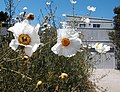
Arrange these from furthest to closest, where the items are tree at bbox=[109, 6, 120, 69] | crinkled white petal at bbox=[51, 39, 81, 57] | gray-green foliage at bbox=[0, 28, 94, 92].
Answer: tree at bbox=[109, 6, 120, 69]
gray-green foliage at bbox=[0, 28, 94, 92]
crinkled white petal at bbox=[51, 39, 81, 57]

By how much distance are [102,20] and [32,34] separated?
34290 millimetres

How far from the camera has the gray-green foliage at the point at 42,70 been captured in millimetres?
2957

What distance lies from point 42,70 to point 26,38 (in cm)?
257

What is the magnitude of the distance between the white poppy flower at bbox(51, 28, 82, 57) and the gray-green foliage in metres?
0.05

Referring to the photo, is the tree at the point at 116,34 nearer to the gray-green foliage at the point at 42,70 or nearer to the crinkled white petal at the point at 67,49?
the gray-green foliage at the point at 42,70

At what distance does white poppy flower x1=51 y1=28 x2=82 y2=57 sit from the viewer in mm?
1632

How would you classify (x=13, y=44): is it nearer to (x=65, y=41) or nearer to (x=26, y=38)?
(x=26, y=38)

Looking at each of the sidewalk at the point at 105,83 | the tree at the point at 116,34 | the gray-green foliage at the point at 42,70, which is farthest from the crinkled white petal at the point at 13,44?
the tree at the point at 116,34

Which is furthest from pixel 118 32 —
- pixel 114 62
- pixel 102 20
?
pixel 102 20

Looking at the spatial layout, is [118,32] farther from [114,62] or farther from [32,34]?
[32,34]

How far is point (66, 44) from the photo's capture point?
5.43ft

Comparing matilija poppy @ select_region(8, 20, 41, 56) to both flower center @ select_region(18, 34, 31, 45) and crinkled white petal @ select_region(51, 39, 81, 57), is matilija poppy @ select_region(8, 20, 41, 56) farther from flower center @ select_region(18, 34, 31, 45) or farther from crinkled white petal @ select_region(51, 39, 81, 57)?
crinkled white petal @ select_region(51, 39, 81, 57)

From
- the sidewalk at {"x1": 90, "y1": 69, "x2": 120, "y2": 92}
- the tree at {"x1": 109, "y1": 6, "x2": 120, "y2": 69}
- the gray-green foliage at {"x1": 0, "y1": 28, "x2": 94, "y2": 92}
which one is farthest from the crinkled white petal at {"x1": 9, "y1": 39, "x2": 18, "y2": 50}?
the tree at {"x1": 109, "y1": 6, "x2": 120, "y2": 69}

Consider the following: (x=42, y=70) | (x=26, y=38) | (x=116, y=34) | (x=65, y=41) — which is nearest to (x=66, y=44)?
(x=65, y=41)
